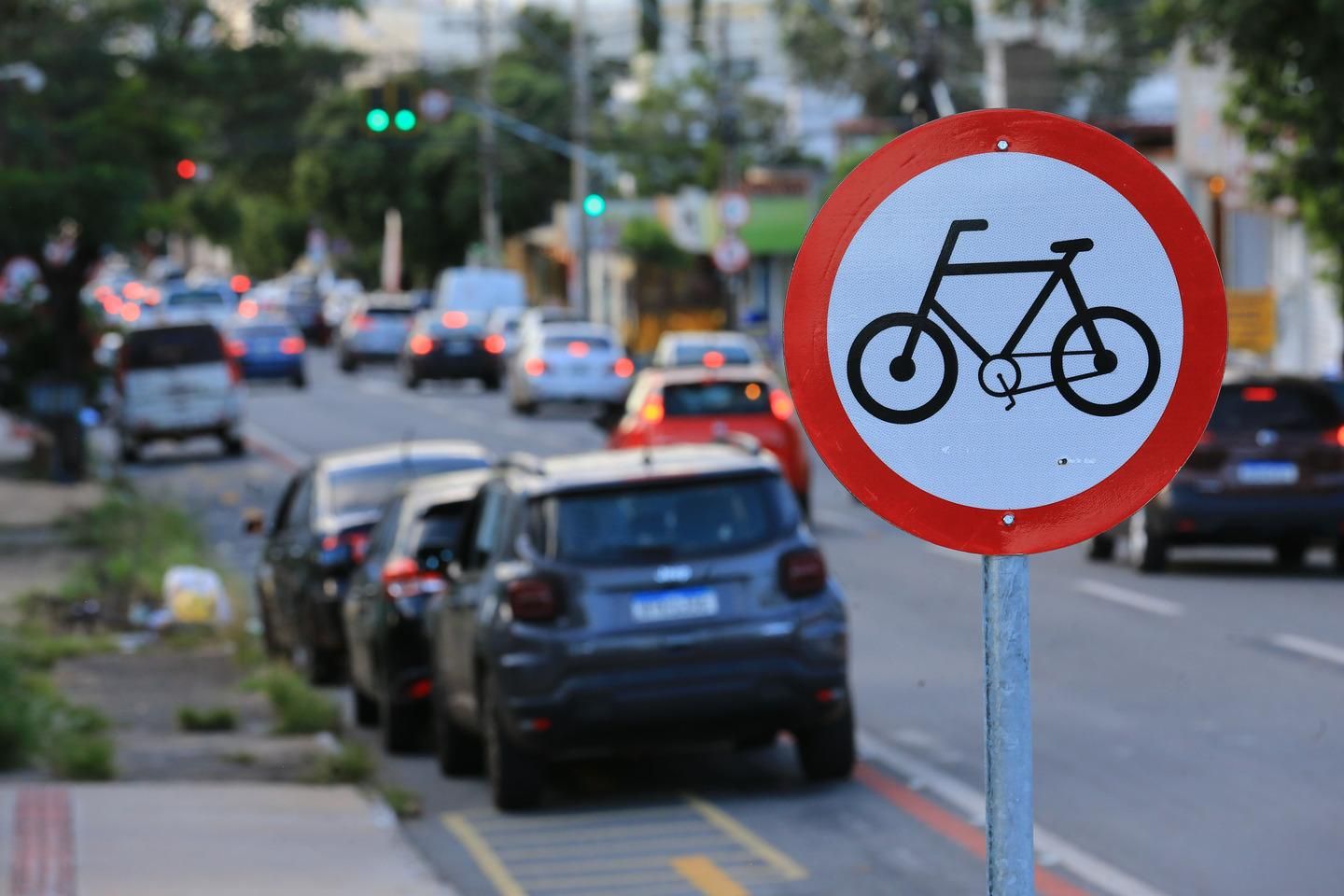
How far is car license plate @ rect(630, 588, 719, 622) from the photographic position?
1080 cm

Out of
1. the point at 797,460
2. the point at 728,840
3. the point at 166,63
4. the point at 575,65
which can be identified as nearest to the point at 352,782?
Result: the point at 728,840

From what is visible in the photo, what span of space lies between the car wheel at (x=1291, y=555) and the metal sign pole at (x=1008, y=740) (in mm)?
16960

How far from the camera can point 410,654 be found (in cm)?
1352

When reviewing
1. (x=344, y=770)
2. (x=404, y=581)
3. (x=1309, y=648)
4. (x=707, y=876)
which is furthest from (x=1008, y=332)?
(x=1309, y=648)

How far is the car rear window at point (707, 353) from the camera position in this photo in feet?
129

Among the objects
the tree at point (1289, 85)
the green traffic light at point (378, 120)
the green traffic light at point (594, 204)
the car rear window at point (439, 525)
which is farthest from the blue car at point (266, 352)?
the car rear window at point (439, 525)

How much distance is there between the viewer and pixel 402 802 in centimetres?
1132

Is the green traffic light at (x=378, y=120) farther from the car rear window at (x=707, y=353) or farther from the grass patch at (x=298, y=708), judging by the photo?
the grass patch at (x=298, y=708)

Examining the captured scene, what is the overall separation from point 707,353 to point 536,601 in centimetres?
2858

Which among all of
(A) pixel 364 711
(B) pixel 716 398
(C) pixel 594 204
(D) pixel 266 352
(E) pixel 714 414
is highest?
(C) pixel 594 204

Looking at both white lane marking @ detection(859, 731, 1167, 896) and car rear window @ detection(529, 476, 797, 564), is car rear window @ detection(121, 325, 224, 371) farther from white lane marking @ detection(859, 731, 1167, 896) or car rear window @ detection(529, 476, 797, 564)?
car rear window @ detection(529, 476, 797, 564)

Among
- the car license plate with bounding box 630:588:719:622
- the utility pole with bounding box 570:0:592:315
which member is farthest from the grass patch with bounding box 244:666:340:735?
the utility pole with bounding box 570:0:592:315

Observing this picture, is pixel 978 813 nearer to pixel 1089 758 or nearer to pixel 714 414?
pixel 1089 758

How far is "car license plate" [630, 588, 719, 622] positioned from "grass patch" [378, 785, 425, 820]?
146 cm
